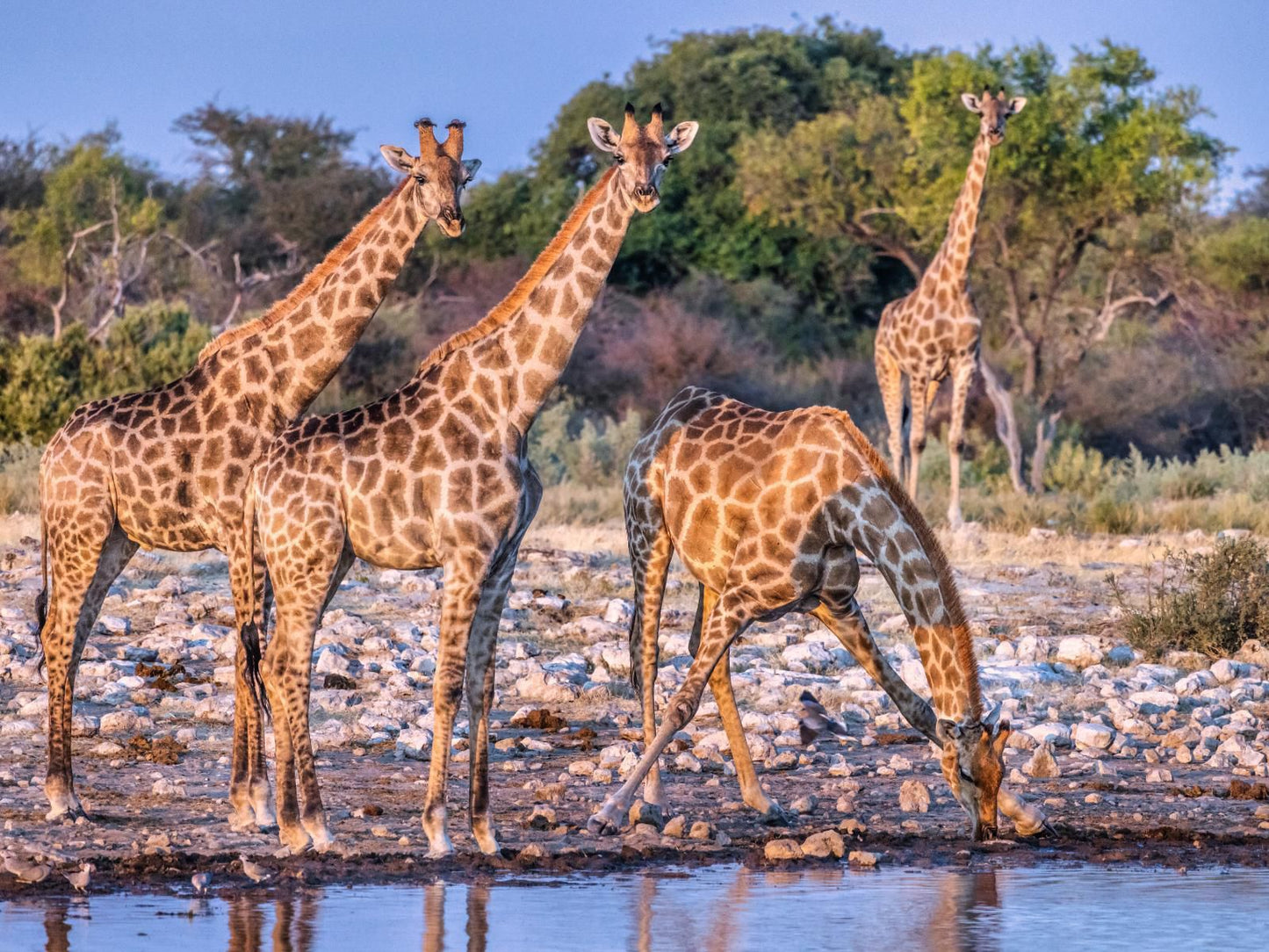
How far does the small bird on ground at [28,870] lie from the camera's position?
21.3ft

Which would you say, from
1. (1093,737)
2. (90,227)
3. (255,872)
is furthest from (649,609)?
(90,227)

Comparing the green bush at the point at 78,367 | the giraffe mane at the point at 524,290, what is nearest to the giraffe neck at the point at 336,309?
the giraffe mane at the point at 524,290

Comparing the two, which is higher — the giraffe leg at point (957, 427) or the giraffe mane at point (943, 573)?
the giraffe leg at point (957, 427)

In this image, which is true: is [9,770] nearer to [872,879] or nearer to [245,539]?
[245,539]

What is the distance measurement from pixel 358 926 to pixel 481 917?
0.42m

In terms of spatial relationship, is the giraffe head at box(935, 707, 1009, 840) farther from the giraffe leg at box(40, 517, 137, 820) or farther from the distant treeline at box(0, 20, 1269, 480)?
the distant treeline at box(0, 20, 1269, 480)

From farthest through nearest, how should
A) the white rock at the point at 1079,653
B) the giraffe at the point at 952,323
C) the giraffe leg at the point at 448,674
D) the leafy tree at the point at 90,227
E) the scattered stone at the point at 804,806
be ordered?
the leafy tree at the point at 90,227 → the giraffe at the point at 952,323 → the white rock at the point at 1079,653 → the scattered stone at the point at 804,806 → the giraffe leg at the point at 448,674

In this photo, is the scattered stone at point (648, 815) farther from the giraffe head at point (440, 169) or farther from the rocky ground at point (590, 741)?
the giraffe head at point (440, 169)

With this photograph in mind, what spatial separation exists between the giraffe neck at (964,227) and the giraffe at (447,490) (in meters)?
10.1

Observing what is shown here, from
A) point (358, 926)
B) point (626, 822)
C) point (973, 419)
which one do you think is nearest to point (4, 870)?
point (358, 926)

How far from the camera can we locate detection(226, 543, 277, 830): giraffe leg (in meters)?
7.39

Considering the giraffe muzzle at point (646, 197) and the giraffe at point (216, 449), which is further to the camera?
the giraffe at point (216, 449)

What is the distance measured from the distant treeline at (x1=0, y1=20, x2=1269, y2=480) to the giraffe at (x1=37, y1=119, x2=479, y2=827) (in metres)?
12.4

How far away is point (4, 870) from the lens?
21.6ft
